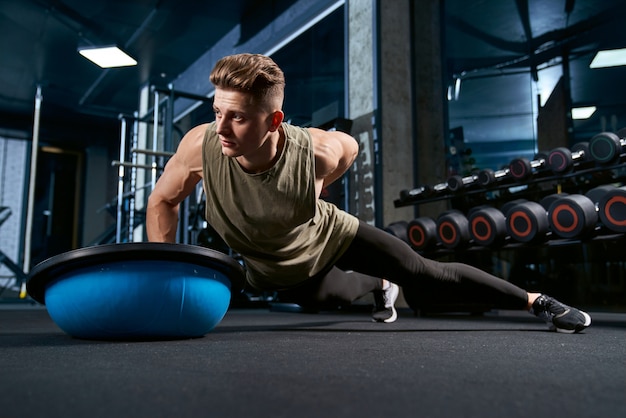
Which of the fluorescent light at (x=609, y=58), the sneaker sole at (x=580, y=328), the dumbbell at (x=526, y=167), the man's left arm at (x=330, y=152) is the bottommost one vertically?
the sneaker sole at (x=580, y=328)

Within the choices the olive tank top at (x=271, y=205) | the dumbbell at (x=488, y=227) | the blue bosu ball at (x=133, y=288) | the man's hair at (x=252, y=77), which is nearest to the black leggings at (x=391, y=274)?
the olive tank top at (x=271, y=205)

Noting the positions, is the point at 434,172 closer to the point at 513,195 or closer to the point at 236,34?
the point at 513,195

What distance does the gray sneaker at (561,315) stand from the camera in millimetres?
1985

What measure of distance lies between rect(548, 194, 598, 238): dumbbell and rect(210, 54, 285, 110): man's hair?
205cm

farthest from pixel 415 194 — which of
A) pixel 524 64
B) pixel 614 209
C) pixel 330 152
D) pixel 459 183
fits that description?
pixel 330 152

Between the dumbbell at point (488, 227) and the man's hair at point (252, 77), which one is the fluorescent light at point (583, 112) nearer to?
the dumbbell at point (488, 227)

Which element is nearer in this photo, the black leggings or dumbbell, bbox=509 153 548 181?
the black leggings

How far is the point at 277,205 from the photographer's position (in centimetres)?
158

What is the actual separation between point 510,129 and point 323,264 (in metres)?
3.66

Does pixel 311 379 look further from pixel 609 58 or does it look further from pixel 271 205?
pixel 609 58

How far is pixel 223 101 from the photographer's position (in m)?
1.39

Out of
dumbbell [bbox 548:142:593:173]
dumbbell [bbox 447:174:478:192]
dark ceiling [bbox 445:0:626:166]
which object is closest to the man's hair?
dumbbell [bbox 548:142:593:173]

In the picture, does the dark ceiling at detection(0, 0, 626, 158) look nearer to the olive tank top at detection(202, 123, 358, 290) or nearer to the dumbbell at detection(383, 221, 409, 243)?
the dumbbell at detection(383, 221, 409, 243)

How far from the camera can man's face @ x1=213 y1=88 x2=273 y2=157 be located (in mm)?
1391
